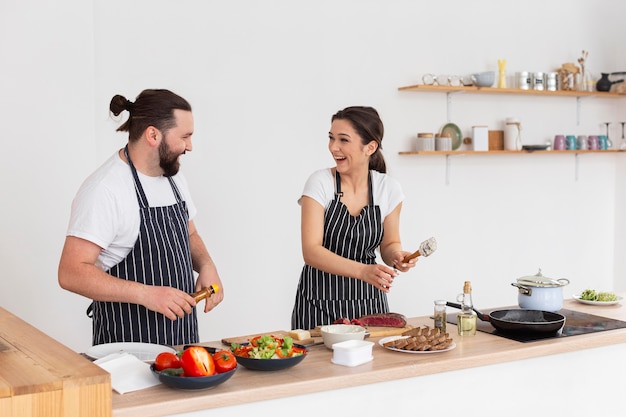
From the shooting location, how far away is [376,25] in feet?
17.5

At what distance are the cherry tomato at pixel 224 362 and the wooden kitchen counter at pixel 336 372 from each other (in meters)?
0.06

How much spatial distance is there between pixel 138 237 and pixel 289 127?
2350 mm

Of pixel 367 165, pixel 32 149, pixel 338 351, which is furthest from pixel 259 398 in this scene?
pixel 32 149

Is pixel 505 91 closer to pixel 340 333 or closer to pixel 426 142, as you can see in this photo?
pixel 426 142

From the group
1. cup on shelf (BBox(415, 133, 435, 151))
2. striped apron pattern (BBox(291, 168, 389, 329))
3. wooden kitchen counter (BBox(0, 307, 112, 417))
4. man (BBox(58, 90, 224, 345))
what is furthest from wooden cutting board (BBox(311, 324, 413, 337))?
cup on shelf (BBox(415, 133, 435, 151))

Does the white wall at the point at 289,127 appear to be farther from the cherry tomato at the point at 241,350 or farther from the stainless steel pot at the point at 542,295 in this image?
the stainless steel pot at the point at 542,295

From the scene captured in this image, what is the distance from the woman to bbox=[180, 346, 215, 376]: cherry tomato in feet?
4.00

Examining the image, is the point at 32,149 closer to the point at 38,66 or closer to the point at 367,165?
the point at 38,66

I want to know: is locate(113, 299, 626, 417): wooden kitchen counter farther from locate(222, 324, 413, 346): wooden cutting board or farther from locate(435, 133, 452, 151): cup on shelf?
locate(435, 133, 452, 151): cup on shelf

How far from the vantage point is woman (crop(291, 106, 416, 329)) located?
11.0 ft

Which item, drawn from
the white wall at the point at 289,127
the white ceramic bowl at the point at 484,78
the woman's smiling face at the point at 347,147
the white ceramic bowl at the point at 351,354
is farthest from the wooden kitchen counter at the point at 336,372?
the white ceramic bowl at the point at 484,78

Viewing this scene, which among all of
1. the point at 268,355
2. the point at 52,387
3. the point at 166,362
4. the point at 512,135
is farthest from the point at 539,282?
the point at 512,135

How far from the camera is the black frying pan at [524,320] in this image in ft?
9.09

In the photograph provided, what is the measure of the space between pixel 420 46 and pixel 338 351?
11.9ft
